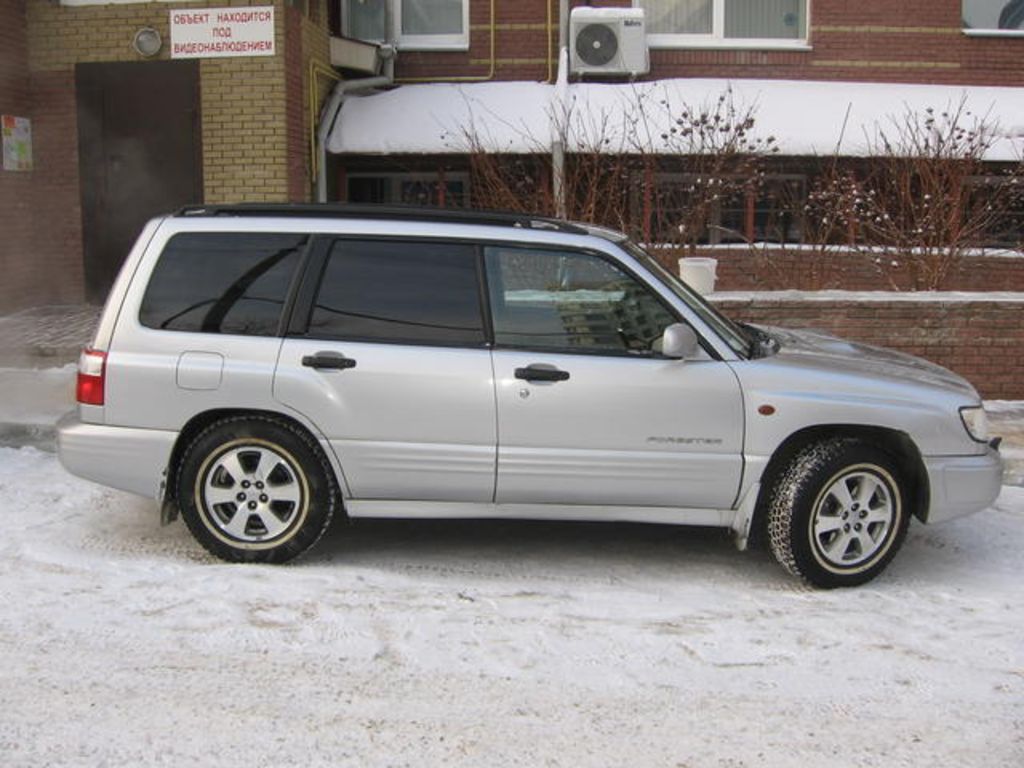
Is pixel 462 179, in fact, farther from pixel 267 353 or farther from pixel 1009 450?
pixel 267 353

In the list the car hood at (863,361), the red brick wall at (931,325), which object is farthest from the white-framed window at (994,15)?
the car hood at (863,361)

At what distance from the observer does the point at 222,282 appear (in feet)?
17.1

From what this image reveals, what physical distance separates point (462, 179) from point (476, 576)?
387 inches

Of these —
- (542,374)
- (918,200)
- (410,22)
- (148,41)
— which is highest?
(410,22)

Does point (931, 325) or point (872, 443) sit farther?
point (931, 325)

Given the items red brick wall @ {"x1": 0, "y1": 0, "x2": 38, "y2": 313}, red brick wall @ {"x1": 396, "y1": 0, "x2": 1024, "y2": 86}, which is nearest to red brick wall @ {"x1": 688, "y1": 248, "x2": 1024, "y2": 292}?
red brick wall @ {"x1": 396, "y1": 0, "x2": 1024, "y2": 86}

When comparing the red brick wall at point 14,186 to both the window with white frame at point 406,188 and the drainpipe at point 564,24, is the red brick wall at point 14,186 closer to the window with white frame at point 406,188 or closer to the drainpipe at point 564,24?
the window with white frame at point 406,188

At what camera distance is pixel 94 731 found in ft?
11.8

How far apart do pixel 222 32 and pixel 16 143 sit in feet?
8.60

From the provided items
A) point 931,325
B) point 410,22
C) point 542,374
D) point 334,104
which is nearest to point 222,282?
point 542,374

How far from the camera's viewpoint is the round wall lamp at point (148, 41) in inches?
460

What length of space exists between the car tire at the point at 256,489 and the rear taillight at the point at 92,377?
498 millimetres

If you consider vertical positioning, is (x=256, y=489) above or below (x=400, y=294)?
below

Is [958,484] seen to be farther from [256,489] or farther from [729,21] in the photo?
[729,21]
